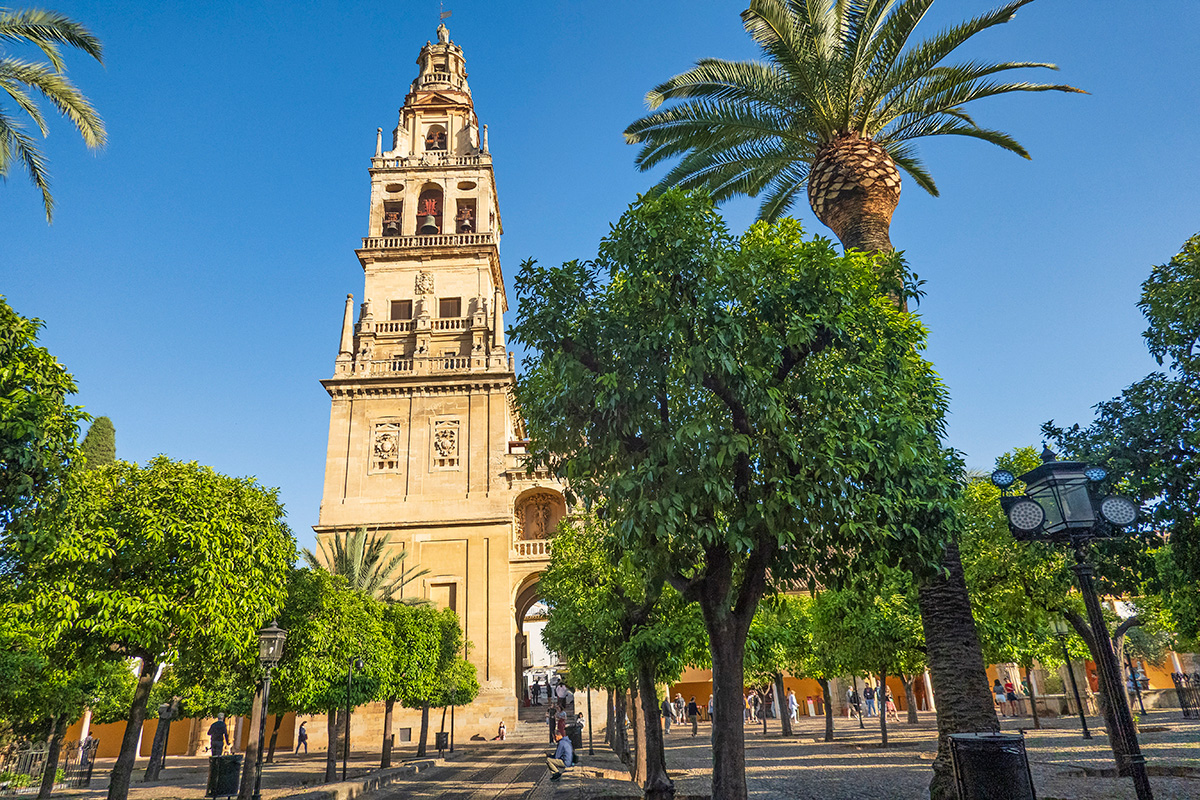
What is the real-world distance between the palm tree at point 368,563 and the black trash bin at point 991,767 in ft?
78.7

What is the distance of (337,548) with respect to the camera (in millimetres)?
29734

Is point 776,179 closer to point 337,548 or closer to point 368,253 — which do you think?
point 337,548

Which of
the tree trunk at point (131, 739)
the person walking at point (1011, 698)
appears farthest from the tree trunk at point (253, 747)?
the person walking at point (1011, 698)

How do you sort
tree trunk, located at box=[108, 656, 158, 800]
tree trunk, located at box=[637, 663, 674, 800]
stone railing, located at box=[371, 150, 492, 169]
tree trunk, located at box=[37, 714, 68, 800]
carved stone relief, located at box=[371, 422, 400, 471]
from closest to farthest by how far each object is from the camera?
tree trunk, located at box=[637, 663, 674, 800], tree trunk, located at box=[108, 656, 158, 800], tree trunk, located at box=[37, 714, 68, 800], carved stone relief, located at box=[371, 422, 400, 471], stone railing, located at box=[371, 150, 492, 169]

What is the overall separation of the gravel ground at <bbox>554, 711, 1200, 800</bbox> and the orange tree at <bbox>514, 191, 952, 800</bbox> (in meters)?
5.39

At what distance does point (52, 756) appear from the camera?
57.8ft

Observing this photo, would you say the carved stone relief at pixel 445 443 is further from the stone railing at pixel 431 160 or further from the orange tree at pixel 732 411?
the orange tree at pixel 732 411

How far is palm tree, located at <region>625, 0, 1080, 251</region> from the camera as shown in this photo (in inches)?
431

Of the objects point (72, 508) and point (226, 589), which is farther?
point (226, 589)

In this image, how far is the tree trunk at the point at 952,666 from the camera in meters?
8.55

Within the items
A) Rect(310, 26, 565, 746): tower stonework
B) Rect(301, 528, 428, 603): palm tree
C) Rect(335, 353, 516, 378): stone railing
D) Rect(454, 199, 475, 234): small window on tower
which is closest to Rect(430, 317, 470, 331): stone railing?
Rect(310, 26, 565, 746): tower stonework

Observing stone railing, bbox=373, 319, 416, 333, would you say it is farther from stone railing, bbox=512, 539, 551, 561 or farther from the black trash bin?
the black trash bin

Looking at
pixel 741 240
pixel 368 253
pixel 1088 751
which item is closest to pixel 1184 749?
pixel 1088 751

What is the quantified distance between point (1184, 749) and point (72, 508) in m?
20.5
